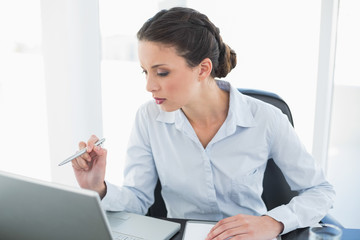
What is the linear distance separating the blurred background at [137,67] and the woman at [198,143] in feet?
2.07

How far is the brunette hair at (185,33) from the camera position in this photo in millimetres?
1146

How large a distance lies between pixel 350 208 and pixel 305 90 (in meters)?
0.69

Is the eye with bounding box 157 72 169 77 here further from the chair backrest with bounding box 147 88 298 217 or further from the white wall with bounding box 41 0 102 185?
the white wall with bounding box 41 0 102 185

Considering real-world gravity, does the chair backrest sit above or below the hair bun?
below

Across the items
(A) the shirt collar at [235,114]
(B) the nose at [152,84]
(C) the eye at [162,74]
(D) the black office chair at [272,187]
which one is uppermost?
(C) the eye at [162,74]

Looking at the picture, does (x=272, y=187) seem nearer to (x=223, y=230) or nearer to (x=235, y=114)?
(x=235, y=114)

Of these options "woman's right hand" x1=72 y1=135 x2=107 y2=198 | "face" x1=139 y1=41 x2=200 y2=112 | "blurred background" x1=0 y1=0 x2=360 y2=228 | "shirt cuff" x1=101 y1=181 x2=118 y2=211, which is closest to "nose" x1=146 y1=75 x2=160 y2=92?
"face" x1=139 y1=41 x2=200 y2=112

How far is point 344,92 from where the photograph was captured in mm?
1901

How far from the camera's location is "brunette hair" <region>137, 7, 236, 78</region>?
115 centimetres

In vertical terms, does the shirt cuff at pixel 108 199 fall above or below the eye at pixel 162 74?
below

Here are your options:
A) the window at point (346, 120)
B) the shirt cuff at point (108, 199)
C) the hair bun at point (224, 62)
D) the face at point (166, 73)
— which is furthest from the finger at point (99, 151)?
the window at point (346, 120)

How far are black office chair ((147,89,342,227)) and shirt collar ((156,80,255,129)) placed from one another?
14 cm

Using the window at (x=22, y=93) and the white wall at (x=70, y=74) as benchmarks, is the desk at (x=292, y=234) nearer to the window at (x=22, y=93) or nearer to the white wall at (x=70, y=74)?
the white wall at (x=70, y=74)

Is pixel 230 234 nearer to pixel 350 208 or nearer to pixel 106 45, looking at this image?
pixel 350 208
